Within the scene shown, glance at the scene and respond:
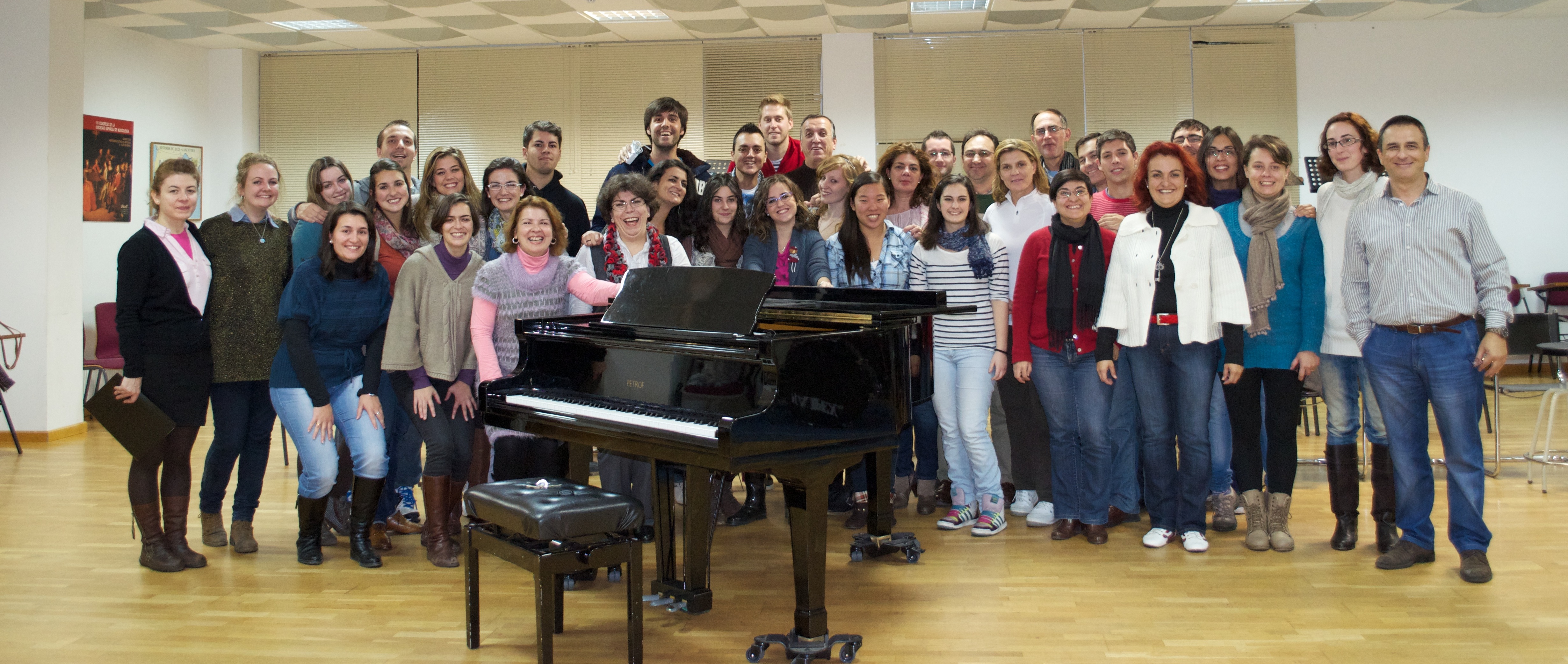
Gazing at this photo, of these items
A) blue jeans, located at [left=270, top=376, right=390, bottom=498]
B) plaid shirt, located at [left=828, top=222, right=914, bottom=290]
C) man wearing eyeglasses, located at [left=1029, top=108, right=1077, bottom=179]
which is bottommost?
blue jeans, located at [left=270, top=376, right=390, bottom=498]

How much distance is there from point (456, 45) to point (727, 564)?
275 inches

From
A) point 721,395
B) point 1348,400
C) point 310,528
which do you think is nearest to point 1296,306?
point 1348,400

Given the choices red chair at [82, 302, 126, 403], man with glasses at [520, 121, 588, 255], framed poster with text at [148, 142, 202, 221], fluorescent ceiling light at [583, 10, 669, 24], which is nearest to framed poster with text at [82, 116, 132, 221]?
framed poster with text at [148, 142, 202, 221]

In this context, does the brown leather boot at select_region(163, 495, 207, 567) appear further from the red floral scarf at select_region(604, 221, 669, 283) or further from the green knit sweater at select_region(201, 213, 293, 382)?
the red floral scarf at select_region(604, 221, 669, 283)

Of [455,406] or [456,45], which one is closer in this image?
[455,406]

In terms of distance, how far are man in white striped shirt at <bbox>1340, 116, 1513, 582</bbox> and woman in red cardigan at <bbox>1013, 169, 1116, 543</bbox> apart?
83cm

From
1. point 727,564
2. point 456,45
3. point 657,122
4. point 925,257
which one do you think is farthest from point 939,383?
point 456,45

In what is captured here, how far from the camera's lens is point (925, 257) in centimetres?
398

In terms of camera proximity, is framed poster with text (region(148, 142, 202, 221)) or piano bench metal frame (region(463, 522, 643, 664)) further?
framed poster with text (region(148, 142, 202, 221))

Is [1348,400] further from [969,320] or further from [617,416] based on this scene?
[617,416]

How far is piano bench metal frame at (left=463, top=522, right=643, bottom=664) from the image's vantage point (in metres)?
2.50

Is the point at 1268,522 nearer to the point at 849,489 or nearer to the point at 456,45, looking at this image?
the point at 849,489

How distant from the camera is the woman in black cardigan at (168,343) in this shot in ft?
11.3

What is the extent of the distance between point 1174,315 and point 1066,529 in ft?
2.95
